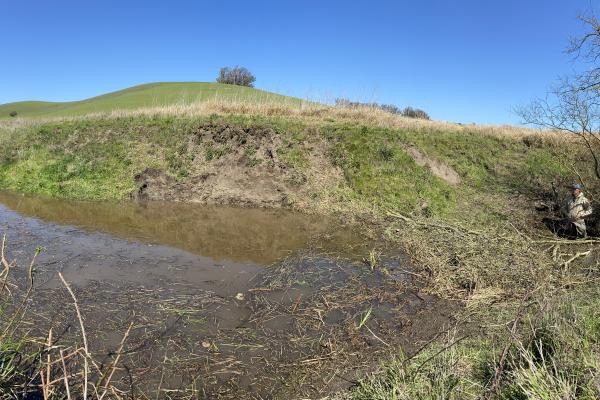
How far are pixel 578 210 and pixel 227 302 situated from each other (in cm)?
923

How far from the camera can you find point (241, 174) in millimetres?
13141

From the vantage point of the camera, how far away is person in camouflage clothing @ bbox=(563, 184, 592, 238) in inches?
383

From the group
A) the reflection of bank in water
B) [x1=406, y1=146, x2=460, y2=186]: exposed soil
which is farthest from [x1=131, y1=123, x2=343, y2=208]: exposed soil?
[x1=406, y1=146, x2=460, y2=186]: exposed soil

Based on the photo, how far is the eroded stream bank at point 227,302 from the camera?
407 cm

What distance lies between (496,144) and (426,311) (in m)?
13.5

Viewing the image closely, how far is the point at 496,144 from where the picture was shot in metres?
16.7

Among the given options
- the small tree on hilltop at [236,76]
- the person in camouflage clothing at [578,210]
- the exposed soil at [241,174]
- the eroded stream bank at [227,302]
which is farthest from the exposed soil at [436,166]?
the small tree on hilltop at [236,76]

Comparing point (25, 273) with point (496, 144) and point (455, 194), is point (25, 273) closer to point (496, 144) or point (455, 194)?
point (455, 194)

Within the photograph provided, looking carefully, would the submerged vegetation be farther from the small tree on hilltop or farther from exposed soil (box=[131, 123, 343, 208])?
the small tree on hilltop

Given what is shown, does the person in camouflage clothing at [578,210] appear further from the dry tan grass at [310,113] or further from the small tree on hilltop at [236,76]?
the small tree on hilltop at [236,76]

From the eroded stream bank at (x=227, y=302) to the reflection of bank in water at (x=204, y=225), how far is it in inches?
2.5

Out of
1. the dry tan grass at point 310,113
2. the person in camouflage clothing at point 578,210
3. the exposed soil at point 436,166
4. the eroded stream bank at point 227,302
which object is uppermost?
the dry tan grass at point 310,113

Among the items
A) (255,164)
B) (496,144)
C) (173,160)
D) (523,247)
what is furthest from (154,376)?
(496,144)

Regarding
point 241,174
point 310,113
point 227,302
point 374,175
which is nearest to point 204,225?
point 241,174
